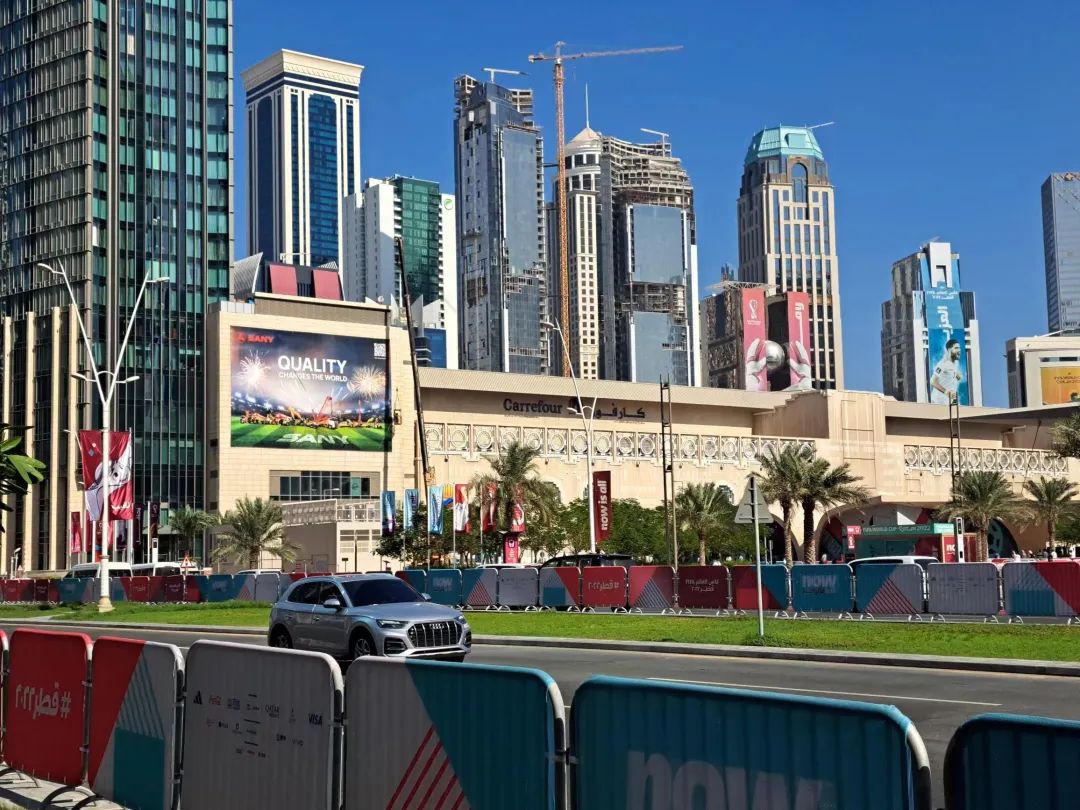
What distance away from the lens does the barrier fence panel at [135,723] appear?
30.8ft

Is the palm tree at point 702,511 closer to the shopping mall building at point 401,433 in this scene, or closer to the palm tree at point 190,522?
the shopping mall building at point 401,433

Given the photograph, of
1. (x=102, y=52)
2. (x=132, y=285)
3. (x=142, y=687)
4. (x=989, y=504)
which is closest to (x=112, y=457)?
(x=142, y=687)

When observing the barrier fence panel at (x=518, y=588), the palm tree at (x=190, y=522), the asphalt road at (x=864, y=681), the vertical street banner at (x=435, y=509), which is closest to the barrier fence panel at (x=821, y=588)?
the barrier fence panel at (x=518, y=588)

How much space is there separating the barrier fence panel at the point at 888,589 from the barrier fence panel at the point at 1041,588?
2.15 metres

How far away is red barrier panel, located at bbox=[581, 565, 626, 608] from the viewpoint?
3728cm

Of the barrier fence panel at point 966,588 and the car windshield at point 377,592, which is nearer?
the car windshield at point 377,592

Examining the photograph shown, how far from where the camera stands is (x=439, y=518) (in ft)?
199

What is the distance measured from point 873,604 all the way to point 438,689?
25.0 metres

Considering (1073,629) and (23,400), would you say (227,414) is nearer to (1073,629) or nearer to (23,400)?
(23,400)

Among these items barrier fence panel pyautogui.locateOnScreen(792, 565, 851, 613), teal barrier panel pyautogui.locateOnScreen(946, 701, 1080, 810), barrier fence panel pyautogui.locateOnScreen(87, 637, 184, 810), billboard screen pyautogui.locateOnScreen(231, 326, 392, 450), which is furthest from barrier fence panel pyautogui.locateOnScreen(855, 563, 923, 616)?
billboard screen pyautogui.locateOnScreen(231, 326, 392, 450)

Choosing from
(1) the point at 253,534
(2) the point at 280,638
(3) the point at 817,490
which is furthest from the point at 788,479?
(2) the point at 280,638

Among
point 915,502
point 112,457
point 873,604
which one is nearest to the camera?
point 873,604

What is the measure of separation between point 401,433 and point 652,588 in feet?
250

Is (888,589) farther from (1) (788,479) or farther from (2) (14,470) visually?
(1) (788,479)
